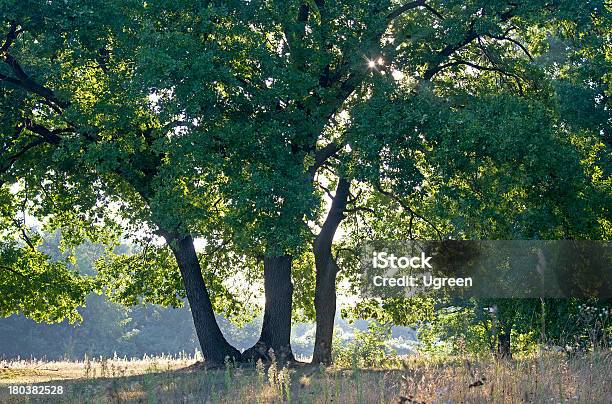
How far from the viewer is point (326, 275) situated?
22.8 meters

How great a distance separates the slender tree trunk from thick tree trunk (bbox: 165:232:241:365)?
2577 mm

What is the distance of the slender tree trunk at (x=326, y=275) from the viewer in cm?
2260

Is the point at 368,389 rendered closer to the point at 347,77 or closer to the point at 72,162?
the point at 347,77

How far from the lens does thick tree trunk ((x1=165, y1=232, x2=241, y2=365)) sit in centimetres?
2162

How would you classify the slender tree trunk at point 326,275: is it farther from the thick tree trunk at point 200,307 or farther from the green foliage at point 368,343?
the thick tree trunk at point 200,307

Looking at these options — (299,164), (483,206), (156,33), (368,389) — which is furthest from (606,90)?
(368,389)

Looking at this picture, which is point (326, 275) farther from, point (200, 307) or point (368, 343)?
point (200, 307)

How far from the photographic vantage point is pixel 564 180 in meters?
18.1
